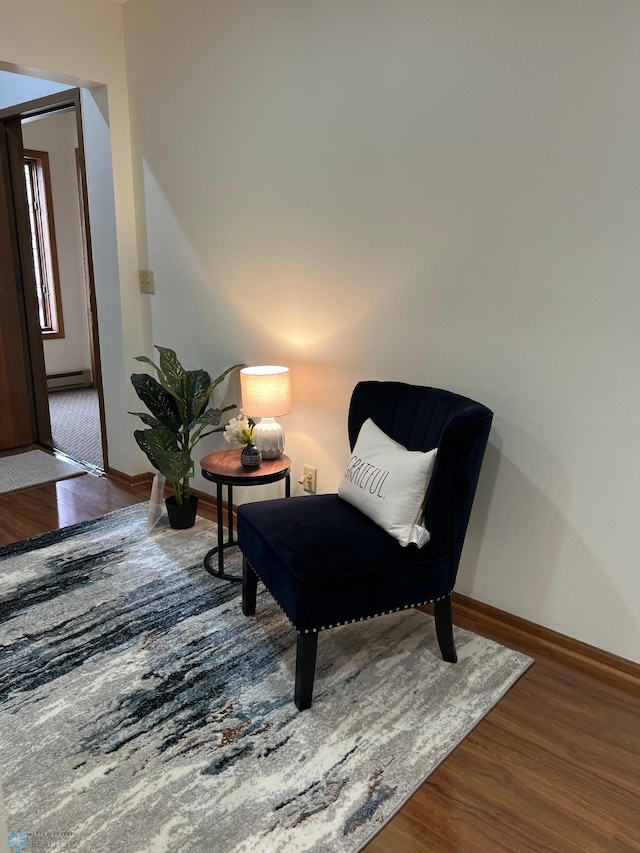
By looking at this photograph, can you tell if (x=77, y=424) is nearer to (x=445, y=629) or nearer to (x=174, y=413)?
(x=174, y=413)

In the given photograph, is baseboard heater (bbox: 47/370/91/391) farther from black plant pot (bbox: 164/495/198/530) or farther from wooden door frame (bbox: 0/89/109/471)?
black plant pot (bbox: 164/495/198/530)

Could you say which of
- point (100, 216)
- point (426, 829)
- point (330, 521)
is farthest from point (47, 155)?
point (426, 829)

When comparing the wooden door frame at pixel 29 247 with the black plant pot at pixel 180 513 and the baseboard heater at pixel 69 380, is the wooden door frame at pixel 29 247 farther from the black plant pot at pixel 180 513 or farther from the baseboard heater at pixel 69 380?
the baseboard heater at pixel 69 380

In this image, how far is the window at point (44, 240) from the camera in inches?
234

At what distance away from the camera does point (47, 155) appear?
5.97 meters

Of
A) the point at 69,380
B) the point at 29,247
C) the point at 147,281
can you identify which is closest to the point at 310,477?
the point at 147,281

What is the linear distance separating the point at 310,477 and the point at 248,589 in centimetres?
72

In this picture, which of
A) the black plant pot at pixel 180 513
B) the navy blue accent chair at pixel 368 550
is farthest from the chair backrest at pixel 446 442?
the black plant pot at pixel 180 513

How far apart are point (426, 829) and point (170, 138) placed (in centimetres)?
313

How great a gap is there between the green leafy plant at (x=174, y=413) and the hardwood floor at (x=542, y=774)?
1.48m

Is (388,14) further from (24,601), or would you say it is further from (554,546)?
(24,601)

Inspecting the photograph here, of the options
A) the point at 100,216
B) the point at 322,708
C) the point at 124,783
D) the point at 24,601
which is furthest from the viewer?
the point at 100,216

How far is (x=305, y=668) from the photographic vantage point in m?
1.96

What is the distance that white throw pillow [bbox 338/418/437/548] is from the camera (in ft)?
6.76
